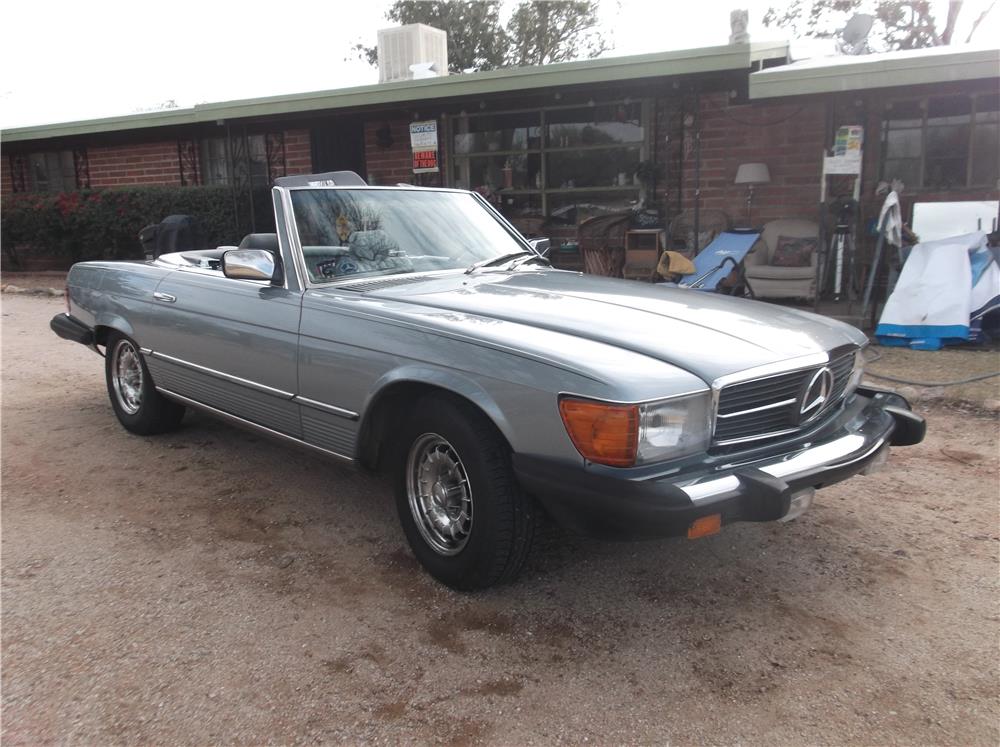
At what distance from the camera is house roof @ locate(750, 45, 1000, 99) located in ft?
24.1

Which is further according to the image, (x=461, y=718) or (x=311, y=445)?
(x=311, y=445)

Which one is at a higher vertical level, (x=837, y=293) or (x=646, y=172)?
(x=646, y=172)

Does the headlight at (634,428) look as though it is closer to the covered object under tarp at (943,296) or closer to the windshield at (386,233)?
the windshield at (386,233)

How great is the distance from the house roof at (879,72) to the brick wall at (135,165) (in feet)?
35.0

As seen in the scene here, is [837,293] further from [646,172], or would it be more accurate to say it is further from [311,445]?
[311,445]

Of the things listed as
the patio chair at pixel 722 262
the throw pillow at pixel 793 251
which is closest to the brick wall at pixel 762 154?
the throw pillow at pixel 793 251

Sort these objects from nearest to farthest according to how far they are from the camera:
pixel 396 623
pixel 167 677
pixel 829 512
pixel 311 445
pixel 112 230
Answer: pixel 167 677
pixel 396 623
pixel 311 445
pixel 829 512
pixel 112 230

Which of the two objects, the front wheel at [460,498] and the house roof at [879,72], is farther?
the house roof at [879,72]

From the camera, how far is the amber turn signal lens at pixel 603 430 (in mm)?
2455

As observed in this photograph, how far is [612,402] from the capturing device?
2.45m

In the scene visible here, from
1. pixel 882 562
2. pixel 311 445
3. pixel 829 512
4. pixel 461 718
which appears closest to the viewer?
pixel 461 718

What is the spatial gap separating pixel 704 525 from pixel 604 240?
771 centimetres

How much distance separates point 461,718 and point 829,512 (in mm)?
2261

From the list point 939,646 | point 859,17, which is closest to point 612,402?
point 939,646
